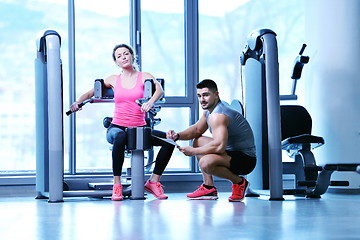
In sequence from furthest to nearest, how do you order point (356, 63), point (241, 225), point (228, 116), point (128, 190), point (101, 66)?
point (101, 66)
point (356, 63)
point (128, 190)
point (228, 116)
point (241, 225)

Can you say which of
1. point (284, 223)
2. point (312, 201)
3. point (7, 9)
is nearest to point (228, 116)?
point (312, 201)

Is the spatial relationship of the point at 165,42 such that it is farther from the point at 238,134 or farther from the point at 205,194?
the point at 205,194

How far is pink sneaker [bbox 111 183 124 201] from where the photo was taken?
15.6 feet

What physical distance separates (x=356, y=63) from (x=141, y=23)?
2121mm

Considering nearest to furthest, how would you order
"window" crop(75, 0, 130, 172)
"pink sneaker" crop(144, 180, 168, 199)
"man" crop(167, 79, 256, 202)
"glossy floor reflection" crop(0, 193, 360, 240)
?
1. "glossy floor reflection" crop(0, 193, 360, 240)
2. "man" crop(167, 79, 256, 202)
3. "pink sneaker" crop(144, 180, 168, 199)
4. "window" crop(75, 0, 130, 172)

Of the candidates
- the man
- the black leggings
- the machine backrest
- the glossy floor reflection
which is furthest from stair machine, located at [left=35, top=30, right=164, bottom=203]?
the machine backrest

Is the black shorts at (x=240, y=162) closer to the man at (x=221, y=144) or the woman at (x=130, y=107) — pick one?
the man at (x=221, y=144)

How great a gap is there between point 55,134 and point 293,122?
205cm

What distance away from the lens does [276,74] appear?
15.5 feet

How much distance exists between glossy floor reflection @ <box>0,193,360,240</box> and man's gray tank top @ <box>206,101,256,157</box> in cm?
41

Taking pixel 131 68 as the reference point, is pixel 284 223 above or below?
below

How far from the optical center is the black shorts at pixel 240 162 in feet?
15.1

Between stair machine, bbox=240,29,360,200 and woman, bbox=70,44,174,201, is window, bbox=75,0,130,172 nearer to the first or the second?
woman, bbox=70,44,174,201

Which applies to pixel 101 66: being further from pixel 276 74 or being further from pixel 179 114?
pixel 276 74
